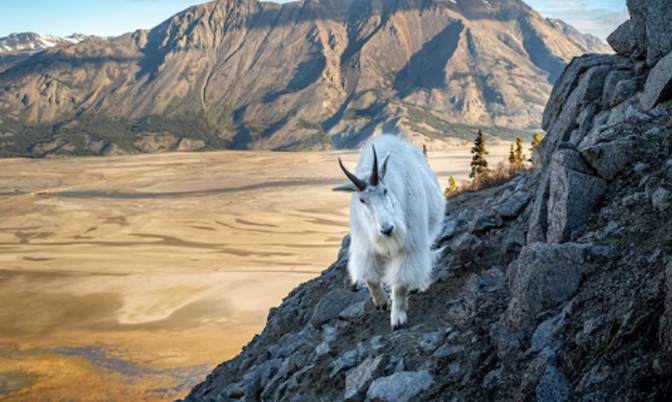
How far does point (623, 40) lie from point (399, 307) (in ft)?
19.7

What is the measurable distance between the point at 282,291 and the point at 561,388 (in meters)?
26.8

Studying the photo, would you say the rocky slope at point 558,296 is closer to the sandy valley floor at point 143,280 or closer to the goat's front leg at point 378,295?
the goat's front leg at point 378,295

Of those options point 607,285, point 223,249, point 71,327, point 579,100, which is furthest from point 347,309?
point 223,249

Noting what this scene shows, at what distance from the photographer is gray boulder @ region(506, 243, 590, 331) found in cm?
510

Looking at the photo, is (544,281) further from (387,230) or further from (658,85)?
(658,85)

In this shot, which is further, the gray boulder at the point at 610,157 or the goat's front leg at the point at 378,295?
the goat's front leg at the point at 378,295

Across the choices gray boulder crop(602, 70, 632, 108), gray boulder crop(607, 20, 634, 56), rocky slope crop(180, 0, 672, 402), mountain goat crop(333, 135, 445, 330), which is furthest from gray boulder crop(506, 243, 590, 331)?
gray boulder crop(607, 20, 634, 56)

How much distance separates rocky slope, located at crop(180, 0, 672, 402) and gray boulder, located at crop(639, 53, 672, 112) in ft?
0.08

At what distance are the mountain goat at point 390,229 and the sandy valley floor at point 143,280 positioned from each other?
12.8 meters

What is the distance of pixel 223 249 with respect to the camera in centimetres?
4450

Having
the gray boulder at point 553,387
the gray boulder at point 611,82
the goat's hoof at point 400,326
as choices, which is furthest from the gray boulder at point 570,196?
the gray boulder at point 611,82

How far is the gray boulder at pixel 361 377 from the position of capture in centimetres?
580

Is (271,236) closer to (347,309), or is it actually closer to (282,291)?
(282,291)

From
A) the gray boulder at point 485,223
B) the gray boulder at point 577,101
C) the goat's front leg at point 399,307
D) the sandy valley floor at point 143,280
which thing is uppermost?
the gray boulder at point 577,101
